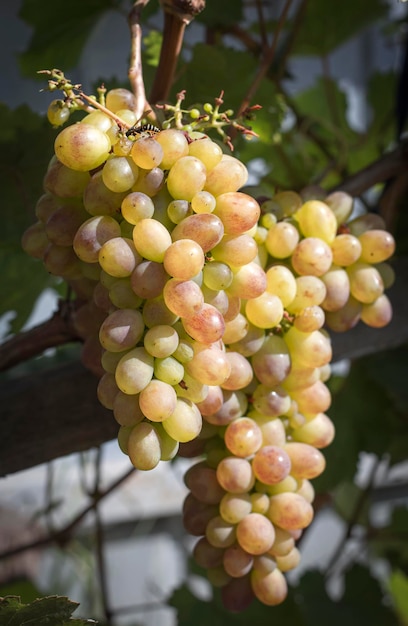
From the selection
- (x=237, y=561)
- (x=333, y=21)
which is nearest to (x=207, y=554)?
(x=237, y=561)

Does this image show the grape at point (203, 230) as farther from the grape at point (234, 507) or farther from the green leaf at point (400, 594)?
the green leaf at point (400, 594)

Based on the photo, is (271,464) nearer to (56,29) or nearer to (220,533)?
(220,533)

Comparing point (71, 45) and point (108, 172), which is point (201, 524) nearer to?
point (108, 172)

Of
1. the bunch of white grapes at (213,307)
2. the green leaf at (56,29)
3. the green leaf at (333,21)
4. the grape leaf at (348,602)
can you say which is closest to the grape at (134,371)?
the bunch of white grapes at (213,307)

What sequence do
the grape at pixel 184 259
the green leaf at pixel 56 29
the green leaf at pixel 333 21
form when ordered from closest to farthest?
the grape at pixel 184 259
the green leaf at pixel 56 29
the green leaf at pixel 333 21

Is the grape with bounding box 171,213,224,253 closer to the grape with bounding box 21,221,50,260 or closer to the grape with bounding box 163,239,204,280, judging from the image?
the grape with bounding box 163,239,204,280
